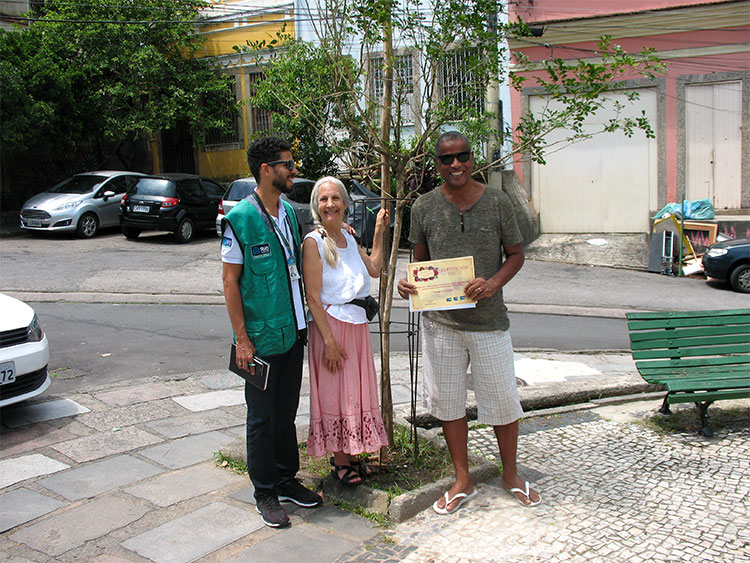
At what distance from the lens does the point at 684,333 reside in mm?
5723

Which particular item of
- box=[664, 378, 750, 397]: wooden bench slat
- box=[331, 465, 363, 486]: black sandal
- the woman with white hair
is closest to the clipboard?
the woman with white hair

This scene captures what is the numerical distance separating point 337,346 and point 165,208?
12.7 metres

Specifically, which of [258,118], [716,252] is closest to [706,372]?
[716,252]

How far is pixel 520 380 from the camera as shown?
6965mm

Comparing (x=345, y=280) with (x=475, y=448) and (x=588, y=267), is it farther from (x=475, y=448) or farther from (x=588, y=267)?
(x=588, y=267)

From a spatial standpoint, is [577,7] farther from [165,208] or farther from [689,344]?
[689,344]

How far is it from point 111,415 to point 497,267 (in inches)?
131

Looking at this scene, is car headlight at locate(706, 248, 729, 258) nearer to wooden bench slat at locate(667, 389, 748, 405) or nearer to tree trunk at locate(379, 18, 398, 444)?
wooden bench slat at locate(667, 389, 748, 405)

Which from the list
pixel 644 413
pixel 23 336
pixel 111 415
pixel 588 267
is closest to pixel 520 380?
pixel 644 413

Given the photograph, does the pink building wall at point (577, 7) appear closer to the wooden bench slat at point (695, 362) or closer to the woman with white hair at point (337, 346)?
the wooden bench slat at point (695, 362)

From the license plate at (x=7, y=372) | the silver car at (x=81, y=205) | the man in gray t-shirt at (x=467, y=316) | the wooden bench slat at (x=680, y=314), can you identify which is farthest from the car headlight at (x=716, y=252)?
the silver car at (x=81, y=205)

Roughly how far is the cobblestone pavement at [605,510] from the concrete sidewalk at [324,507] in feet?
0.03

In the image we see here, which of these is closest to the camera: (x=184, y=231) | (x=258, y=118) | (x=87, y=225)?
(x=184, y=231)

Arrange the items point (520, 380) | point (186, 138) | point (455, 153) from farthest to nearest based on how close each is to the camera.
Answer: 1. point (186, 138)
2. point (520, 380)
3. point (455, 153)
